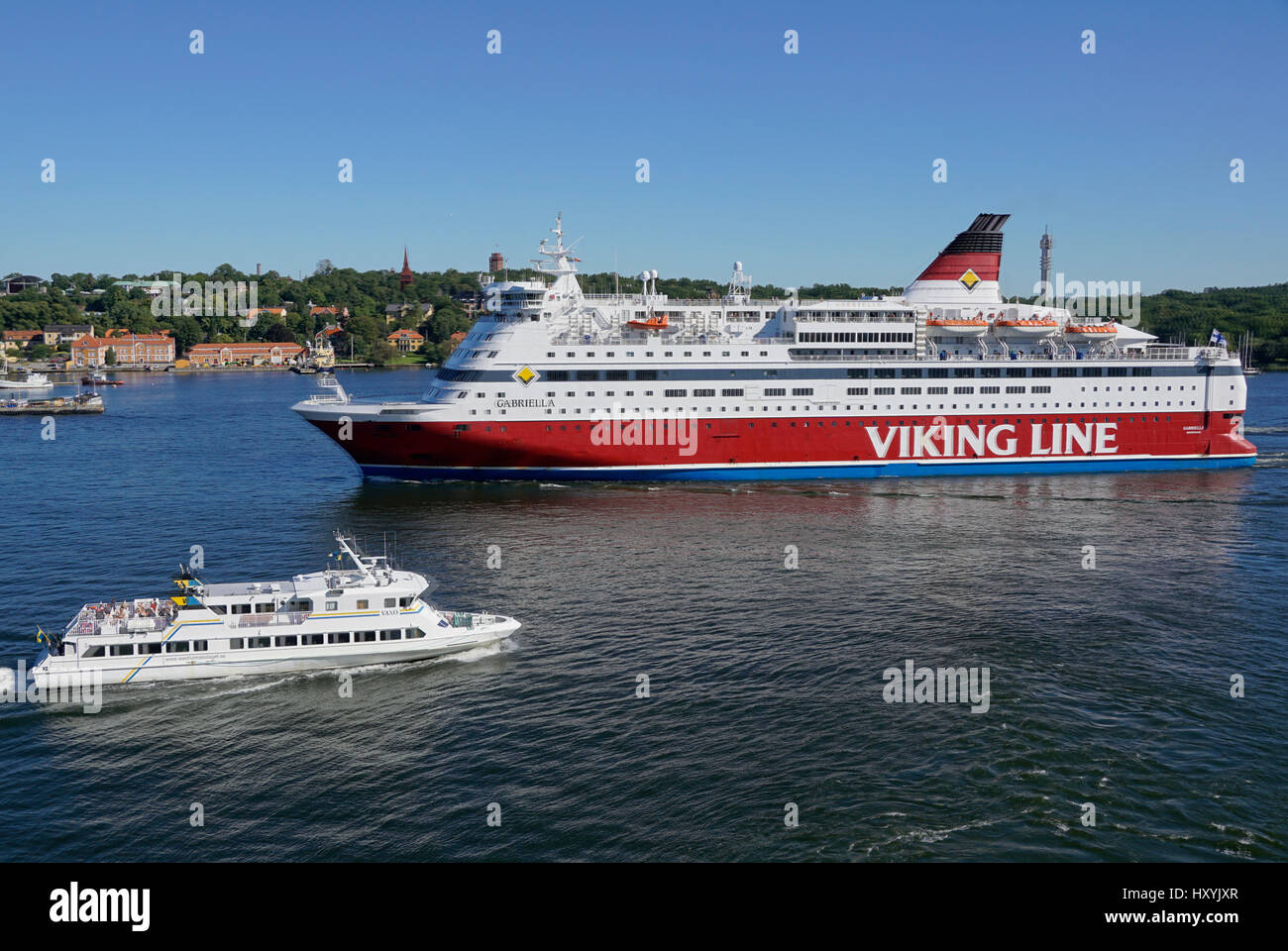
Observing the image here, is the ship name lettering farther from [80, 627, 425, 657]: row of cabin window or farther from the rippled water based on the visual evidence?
[80, 627, 425, 657]: row of cabin window

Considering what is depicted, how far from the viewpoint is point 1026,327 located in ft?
216

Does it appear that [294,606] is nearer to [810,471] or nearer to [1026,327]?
[810,471]

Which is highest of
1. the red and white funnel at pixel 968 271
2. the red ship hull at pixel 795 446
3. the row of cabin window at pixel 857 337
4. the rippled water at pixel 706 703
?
the red and white funnel at pixel 968 271

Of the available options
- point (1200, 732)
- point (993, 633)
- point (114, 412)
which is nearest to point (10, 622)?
point (993, 633)

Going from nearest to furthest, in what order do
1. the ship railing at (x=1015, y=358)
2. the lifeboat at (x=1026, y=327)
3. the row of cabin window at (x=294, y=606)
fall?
the row of cabin window at (x=294, y=606) → the ship railing at (x=1015, y=358) → the lifeboat at (x=1026, y=327)

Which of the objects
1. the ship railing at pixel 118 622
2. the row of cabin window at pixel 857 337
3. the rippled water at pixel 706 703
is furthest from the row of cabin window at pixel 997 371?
the ship railing at pixel 118 622

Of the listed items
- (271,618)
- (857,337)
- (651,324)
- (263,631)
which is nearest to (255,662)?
(263,631)

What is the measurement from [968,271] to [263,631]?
188ft

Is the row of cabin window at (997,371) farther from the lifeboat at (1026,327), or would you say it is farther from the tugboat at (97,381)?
the tugboat at (97,381)

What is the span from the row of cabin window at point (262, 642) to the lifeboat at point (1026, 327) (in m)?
50.2

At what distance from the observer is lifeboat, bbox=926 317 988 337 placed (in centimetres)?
6606

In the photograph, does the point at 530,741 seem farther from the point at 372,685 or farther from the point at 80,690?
the point at 80,690

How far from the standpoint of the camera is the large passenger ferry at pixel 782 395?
58906 millimetres

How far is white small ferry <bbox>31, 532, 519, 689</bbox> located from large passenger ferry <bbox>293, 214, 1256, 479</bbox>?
27.3m
